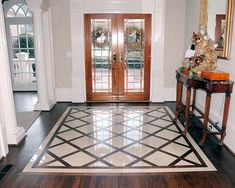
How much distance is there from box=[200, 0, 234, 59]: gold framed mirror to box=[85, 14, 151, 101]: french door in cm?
175

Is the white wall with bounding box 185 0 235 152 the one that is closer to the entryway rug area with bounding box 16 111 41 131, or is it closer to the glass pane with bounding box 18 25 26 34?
the entryway rug area with bounding box 16 111 41 131

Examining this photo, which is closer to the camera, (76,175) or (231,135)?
(76,175)

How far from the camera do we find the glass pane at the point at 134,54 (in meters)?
6.00

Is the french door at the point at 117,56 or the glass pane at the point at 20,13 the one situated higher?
the glass pane at the point at 20,13

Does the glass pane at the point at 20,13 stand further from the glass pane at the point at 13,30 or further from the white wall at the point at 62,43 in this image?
the white wall at the point at 62,43

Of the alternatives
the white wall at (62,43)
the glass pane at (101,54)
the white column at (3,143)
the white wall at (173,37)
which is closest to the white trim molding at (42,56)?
the white wall at (62,43)

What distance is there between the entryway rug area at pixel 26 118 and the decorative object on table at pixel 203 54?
3.23m

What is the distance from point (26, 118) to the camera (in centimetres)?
504

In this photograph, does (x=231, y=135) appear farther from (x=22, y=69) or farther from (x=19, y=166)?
(x=22, y=69)

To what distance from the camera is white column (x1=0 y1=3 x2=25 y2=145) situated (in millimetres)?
3467

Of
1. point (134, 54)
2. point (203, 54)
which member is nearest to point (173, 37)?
point (134, 54)

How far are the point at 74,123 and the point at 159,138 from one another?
5.63ft

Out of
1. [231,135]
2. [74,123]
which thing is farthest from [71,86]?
[231,135]

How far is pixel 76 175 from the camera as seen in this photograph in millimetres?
2941
